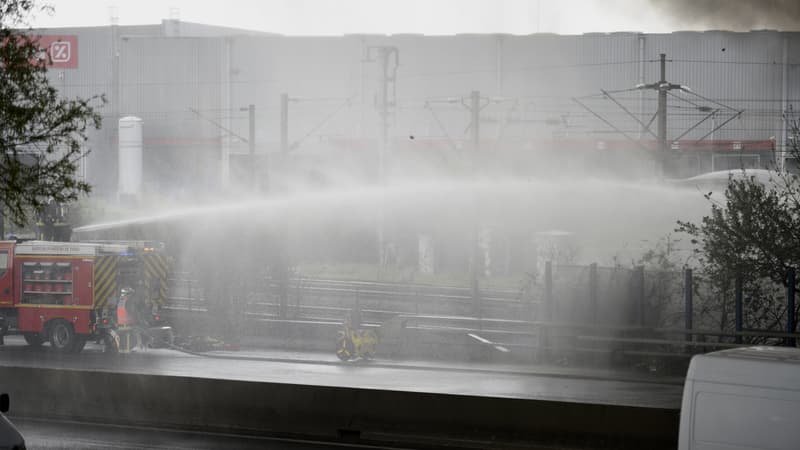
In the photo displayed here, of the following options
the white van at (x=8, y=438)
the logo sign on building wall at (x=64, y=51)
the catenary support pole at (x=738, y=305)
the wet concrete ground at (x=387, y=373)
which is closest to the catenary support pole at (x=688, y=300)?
the catenary support pole at (x=738, y=305)

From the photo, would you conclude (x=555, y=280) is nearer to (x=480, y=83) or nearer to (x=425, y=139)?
(x=425, y=139)

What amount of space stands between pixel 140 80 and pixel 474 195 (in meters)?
22.1

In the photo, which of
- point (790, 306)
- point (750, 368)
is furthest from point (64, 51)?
point (750, 368)

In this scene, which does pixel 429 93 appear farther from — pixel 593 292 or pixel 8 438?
pixel 8 438

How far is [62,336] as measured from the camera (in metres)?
27.1

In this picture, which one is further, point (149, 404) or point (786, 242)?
point (786, 242)

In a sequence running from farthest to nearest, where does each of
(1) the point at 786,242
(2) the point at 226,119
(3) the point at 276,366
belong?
(2) the point at 226,119
(3) the point at 276,366
(1) the point at 786,242

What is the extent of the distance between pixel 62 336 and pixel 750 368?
21.2 m

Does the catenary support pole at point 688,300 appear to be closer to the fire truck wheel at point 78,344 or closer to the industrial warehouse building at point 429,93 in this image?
the fire truck wheel at point 78,344

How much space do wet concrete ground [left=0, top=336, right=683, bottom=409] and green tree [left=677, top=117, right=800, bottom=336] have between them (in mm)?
2178

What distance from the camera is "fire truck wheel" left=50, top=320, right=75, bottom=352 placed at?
2692 cm

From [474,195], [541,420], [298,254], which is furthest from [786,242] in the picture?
[298,254]

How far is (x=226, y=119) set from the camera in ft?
185

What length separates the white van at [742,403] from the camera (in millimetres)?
8805
